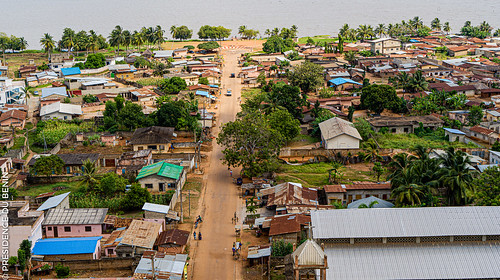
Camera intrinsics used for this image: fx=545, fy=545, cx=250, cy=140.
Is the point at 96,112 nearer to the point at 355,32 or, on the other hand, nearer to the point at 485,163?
the point at 485,163

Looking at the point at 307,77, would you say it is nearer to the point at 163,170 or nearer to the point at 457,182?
the point at 163,170

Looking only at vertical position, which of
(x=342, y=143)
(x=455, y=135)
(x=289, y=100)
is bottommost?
(x=342, y=143)

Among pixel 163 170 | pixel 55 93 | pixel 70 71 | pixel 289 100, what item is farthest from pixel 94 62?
pixel 163 170

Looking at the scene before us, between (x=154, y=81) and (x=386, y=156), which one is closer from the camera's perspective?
(x=386, y=156)

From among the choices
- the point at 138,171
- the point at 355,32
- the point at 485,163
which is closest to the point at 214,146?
the point at 138,171

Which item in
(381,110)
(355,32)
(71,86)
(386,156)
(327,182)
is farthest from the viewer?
(355,32)

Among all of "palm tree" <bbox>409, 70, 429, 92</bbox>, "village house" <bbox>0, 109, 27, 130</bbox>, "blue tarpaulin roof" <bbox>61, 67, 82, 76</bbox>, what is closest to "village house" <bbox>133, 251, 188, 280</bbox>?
"village house" <bbox>0, 109, 27, 130</bbox>

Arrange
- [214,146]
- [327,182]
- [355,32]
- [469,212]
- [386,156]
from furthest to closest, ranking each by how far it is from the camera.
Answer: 1. [355,32]
2. [214,146]
3. [386,156]
4. [327,182]
5. [469,212]
